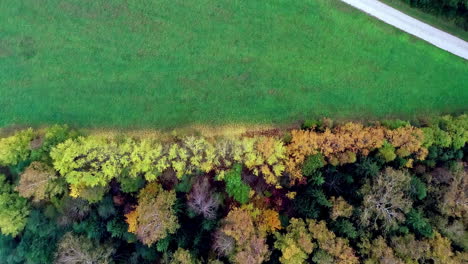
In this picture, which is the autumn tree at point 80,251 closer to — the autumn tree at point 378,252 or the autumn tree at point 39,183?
the autumn tree at point 39,183

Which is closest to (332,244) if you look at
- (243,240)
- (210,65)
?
(243,240)

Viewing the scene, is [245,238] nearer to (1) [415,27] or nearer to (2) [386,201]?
(2) [386,201]

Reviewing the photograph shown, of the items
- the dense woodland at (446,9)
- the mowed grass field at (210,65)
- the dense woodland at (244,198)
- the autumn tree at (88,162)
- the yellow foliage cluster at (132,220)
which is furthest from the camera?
the mowed grass field at (210,65)

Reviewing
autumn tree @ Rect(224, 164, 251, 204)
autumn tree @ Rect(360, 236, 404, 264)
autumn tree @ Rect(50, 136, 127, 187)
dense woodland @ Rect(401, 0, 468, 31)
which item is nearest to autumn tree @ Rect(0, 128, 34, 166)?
autumn tree @ Rect(50, 136, 127, 187)

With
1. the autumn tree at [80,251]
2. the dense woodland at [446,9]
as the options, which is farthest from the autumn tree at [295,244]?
the dense woodland at [446,9]

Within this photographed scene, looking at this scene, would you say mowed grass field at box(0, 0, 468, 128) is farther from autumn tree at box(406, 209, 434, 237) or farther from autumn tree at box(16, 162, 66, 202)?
autumn tree at box(406, 209, 434, 237)

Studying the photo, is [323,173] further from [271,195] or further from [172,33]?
[172,33]
